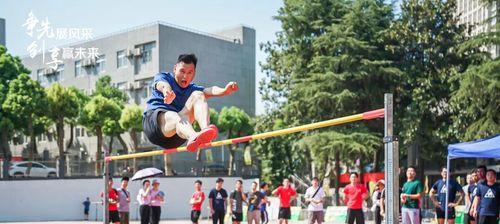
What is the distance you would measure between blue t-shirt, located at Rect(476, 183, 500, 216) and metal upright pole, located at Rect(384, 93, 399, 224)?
5490mm

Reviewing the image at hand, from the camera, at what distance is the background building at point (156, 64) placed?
46594 mm

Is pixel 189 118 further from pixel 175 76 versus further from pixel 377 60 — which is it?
pixel 377 60

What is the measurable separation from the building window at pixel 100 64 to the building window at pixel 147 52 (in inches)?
191

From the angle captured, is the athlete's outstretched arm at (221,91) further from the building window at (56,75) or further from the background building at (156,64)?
the building window at (56,75)

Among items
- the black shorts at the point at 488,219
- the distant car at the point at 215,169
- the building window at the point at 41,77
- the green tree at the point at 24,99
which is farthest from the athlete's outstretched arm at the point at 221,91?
the building window at the point at 41,77

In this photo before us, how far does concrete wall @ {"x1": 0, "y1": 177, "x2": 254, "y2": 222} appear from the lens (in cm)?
2848

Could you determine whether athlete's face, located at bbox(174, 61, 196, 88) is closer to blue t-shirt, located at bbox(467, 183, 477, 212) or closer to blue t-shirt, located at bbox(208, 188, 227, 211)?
blue t-shirt, located at bbox(467, 183, 477, 212)

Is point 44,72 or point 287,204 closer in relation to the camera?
point 287,204

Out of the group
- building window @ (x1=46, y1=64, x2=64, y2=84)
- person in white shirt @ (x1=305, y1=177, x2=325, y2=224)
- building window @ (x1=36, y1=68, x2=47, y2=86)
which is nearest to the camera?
person in white shirt @ (x1=305, y1=177, x2=325, y2=224)

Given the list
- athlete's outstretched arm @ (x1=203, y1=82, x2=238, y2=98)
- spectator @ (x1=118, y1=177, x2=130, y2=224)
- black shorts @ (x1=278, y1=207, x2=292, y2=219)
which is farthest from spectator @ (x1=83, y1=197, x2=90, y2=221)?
athlete's outstretched arm @ (x1=203, y1=82, x2=238, y2=98)

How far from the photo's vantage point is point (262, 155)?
47156 mm

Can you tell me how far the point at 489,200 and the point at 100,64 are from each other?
139 feet

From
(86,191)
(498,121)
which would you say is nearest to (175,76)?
(498,121)

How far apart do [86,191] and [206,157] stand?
19.2 metres
